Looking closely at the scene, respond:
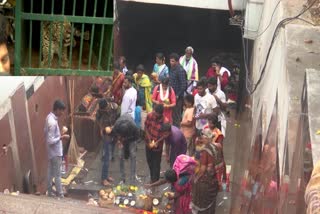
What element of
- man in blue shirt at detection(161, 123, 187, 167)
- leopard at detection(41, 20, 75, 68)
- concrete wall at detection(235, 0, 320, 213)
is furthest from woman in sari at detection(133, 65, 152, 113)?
leopard at detection(41, 20, 75, 68)

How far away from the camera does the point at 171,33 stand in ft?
37.7

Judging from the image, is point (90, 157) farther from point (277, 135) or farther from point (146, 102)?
point (277, 135)

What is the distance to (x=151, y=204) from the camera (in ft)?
25.7

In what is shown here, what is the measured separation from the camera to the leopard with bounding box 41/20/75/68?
18.4 feet

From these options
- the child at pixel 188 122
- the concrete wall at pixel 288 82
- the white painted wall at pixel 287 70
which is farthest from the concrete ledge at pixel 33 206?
the child at pixel 188 122

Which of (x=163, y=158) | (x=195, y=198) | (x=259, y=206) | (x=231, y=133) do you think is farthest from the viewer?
(x=231, y=133)

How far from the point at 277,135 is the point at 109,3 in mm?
1869

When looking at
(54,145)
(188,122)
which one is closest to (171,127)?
(188,122)

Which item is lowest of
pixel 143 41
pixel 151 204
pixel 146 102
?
pixel 151 204

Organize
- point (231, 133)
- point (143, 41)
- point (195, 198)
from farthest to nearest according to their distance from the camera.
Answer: point (143, 41) < point (231, 133) < point (195, 198)

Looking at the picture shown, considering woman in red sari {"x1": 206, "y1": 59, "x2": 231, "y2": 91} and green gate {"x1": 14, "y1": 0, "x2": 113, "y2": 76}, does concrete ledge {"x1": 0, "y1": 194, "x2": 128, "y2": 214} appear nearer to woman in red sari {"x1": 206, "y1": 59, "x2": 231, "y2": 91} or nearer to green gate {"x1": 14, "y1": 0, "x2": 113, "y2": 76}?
green gate {"x1": 14, "y1": 0, "x2": 113, "y2": 76}

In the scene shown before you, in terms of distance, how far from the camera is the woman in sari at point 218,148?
24.1 ft

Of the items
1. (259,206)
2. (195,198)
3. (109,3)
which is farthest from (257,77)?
(109,3)

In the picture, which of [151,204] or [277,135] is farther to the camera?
[151,204]
